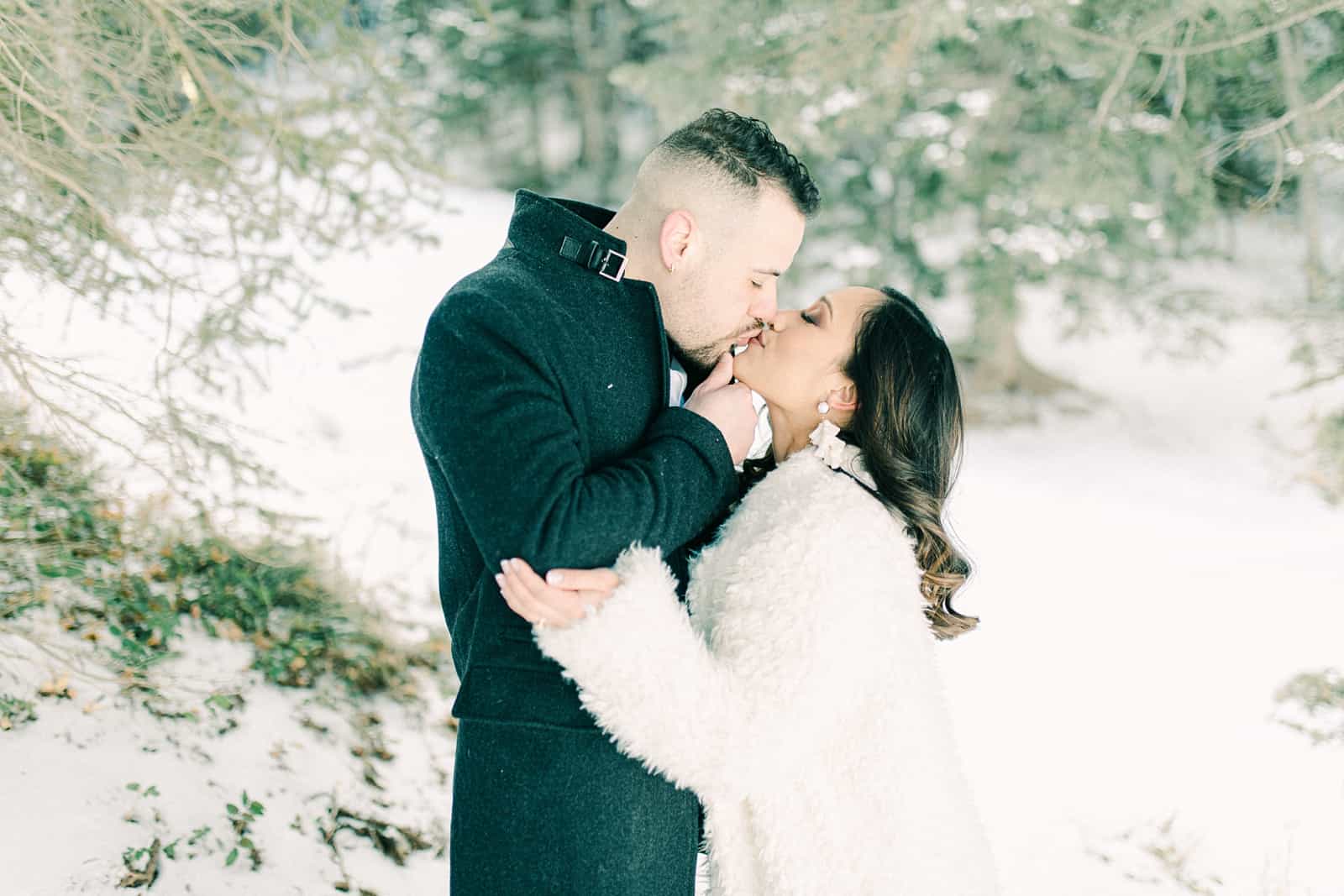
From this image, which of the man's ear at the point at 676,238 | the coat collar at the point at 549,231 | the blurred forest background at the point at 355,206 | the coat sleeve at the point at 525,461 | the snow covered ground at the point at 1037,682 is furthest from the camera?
the blurred forest background at the point at 355,206

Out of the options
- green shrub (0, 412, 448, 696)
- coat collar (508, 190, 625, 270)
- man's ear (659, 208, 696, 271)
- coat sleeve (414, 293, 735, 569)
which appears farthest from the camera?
green shrub (0, 412, 448, 696)

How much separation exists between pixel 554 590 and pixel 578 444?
0.92ft

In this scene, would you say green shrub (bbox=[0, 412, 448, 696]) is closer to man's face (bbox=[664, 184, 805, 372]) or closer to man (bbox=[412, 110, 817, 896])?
man (bbox=[412, 110, 817, 896])

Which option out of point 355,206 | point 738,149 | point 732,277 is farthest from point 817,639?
point 355,206

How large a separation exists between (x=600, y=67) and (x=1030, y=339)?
25.4 ft

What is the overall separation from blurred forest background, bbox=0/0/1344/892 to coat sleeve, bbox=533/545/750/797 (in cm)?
184

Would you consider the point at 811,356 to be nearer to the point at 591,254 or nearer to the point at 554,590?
the point at 591,254

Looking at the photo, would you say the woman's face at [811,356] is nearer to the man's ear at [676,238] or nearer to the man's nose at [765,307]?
the man's nose at [765,307]

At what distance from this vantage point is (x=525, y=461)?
162 centimetres

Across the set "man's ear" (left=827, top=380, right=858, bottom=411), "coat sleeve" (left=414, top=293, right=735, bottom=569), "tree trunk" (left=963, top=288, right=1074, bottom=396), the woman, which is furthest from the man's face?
"tree trunk" (left=963, top=288, right=1074, bottom=396)

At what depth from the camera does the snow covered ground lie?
124 inches

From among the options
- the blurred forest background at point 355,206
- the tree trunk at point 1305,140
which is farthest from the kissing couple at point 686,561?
the tree trunk at point 1305,140

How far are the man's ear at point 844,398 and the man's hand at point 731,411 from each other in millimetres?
241

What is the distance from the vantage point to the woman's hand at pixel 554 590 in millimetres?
1676
